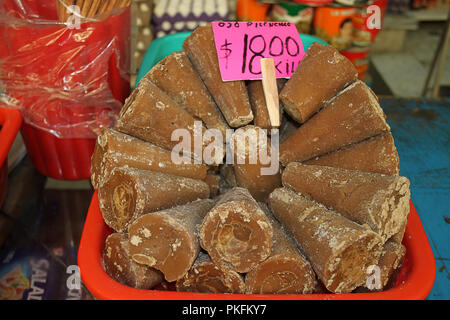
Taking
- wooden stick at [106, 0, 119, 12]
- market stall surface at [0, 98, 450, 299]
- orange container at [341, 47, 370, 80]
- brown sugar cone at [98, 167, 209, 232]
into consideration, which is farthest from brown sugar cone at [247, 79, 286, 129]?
orange container at [341, 47, 370, 80]

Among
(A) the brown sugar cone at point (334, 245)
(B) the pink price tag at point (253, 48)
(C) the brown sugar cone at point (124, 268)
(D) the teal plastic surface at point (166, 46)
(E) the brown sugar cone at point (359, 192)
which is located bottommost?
(C) the brown sugar cone at point (124, 268)

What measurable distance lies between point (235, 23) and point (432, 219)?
874mm

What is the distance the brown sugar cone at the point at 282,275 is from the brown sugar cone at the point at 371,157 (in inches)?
11.1

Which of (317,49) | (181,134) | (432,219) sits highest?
(317,49)

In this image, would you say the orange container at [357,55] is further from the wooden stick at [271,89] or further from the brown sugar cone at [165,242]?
the brown sugar cone at [165,242]

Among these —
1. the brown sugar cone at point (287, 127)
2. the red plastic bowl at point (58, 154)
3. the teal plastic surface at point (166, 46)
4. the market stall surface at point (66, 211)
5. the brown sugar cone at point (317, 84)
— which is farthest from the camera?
the teal plastic surface at point (166, 46)

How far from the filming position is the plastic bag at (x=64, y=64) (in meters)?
1.33

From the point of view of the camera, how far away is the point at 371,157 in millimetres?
1068

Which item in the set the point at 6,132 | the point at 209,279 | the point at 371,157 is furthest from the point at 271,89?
the point at 6,132

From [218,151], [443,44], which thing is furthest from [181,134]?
[443,44]

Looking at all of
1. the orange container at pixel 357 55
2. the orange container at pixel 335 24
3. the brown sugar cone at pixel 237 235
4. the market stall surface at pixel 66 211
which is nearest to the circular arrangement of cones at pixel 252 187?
the brown sugar cone at pixel 237 235

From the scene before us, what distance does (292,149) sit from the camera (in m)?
1.16
